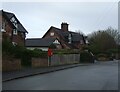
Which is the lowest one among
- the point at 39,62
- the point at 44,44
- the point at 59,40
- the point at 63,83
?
the point at 63,83

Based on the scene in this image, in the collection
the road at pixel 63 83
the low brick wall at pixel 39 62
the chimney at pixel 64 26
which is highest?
the chimney at pixel 64 26

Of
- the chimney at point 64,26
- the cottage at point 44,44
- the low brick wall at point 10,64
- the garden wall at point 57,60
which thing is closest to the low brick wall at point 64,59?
the garden wall at point 57,60

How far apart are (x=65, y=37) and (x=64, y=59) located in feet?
131

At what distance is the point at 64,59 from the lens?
44.4 metres

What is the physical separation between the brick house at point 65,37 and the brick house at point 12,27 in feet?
85.5

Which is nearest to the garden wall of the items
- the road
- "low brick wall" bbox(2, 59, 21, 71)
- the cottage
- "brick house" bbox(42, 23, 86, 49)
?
"low brick wall" bbox(2, 59, 21, 71)

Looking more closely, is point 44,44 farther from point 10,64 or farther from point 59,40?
point 10,64

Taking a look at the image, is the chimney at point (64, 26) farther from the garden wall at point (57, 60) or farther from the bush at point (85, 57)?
the garden wall at point (57, 60)

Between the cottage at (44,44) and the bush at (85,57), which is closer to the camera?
the bush at (85,57)

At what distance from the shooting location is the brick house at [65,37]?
80.7 m

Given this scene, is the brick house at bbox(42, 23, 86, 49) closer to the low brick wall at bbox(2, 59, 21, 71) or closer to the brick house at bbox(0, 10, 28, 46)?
the brick house at bbox(0, 10, 28, 46)

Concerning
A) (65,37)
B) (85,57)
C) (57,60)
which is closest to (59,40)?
(65,37)

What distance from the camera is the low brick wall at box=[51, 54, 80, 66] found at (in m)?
39.2

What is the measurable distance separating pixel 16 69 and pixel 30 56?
622 cm
